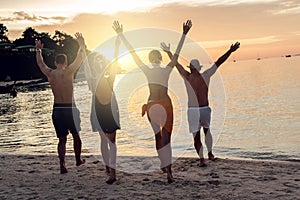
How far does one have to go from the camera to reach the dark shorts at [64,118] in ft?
23.4

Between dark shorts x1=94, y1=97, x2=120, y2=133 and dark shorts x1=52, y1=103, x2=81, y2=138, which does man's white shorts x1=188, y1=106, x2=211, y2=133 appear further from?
dark shorts x1=52, y1=103, x2=81, y2=138

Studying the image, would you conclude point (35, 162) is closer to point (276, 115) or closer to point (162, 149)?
point (162, 149)

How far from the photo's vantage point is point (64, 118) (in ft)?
23.4

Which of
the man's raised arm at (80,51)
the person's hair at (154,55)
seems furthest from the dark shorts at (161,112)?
the man's raised arm at (80,51)

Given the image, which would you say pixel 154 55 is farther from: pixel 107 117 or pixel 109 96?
pixel 107 117

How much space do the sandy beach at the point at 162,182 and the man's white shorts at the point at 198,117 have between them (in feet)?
3.32

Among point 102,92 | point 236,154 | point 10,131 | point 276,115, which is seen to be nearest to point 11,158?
point 102,92

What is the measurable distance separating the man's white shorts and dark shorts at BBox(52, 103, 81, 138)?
264 centimetres

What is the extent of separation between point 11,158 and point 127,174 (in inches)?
173

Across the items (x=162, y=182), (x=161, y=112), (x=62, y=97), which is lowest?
(x=162, y=182)

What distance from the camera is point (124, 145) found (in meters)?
14.9

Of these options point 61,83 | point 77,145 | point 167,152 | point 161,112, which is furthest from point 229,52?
point 77,145

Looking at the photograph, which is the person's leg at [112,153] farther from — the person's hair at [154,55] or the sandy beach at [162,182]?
the person's hair at [154,55]

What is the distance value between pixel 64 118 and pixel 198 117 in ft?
9.88
